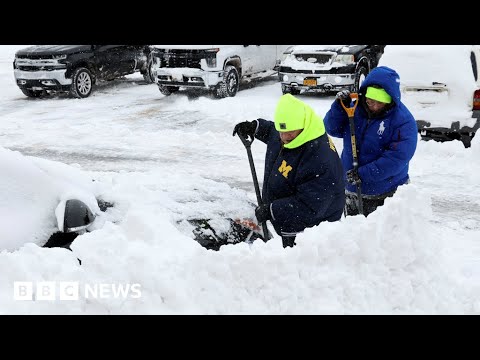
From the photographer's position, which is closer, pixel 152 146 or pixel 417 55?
pixel 417 55

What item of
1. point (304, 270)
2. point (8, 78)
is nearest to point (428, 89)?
point (304, 270)

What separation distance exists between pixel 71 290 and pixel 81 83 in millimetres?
11271

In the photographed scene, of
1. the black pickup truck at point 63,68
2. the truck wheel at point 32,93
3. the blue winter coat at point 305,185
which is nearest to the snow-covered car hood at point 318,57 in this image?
the black pickup truck at point 63,68

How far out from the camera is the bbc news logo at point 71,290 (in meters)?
3.36

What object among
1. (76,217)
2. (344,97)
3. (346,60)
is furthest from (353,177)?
(346,60)

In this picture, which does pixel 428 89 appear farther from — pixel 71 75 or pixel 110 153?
pixel 71 75

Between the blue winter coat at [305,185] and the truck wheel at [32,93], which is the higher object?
the blue winter coat at [305,185]

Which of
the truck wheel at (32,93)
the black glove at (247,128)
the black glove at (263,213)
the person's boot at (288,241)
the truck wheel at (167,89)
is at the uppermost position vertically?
the black glove at (247,128)

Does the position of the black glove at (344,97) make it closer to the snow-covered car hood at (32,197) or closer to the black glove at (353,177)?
the black glove at (353,177)

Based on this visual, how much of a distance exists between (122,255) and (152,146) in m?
6.30

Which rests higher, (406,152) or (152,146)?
(406,152)

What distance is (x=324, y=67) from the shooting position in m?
12.3

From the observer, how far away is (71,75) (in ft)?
44.3

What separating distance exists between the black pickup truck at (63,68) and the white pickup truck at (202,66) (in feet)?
5.82
